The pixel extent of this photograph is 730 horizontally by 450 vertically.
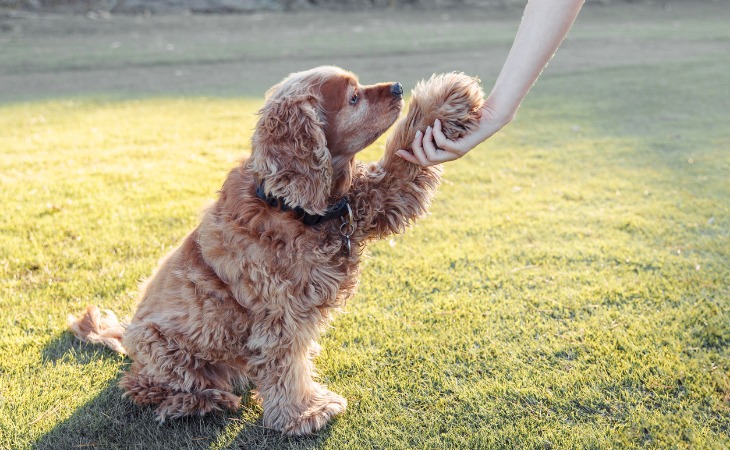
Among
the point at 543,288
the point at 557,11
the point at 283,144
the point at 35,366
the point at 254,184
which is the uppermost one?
the point at 557,11

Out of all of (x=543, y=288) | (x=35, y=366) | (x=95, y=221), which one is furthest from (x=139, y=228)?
(x=543, y=288)

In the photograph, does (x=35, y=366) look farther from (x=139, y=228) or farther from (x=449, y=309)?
(x=449, y=309)

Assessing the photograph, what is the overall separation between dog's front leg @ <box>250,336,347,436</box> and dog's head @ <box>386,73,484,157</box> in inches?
52.6

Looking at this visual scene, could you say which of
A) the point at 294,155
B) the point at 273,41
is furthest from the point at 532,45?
the point at 273,41

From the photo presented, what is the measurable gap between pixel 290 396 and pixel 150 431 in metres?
0.79

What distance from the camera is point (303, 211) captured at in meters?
3.16

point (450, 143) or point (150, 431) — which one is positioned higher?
point (450, 143)

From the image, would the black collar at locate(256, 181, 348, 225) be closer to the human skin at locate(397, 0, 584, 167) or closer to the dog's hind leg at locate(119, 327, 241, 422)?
the human skin at locate(397, 0, 584, 167)

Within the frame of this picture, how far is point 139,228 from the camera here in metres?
5.62

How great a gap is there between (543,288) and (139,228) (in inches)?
146

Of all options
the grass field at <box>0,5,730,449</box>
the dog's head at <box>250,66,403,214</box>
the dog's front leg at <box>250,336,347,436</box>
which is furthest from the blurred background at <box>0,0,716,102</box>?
the dog's front leg at <box>250,336,347,436</box>

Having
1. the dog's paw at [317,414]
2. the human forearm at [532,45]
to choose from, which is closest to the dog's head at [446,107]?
the human forearm at [532,45]

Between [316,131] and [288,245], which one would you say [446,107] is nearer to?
[316,131]

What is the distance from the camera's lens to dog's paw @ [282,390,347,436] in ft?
10.6
